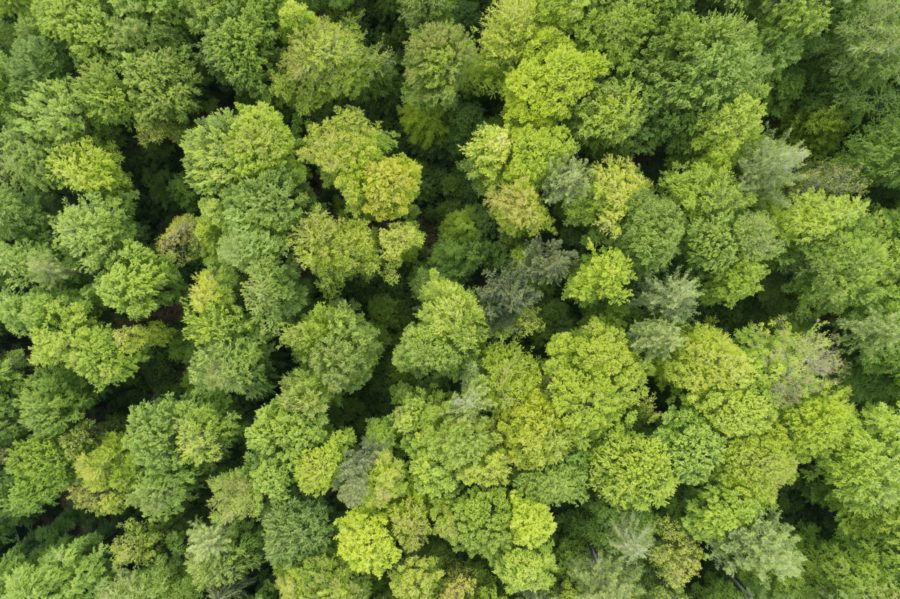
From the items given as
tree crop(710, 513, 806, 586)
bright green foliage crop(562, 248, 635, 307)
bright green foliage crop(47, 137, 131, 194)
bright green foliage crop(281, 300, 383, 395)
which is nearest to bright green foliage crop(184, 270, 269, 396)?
bright green foliage crop(281, 300, 383, 395)

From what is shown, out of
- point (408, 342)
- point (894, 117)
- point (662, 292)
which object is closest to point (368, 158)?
point (408, 342)

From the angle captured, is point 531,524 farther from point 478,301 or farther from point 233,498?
point 233,498

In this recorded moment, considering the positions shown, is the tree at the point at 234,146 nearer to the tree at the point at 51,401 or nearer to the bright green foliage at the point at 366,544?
the tree at the point at 51,401

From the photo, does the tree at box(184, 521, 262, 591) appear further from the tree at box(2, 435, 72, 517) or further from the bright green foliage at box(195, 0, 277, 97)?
the bright green foliage at box(195, 0, 277, 97)

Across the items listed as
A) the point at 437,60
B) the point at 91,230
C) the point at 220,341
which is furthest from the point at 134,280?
the point at 437,60

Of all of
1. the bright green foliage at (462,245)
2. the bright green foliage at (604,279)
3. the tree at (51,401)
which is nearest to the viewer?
the bright green foliage at (604,279)

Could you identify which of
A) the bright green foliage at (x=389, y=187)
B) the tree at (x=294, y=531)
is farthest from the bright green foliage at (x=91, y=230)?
the tree at (x=294, y=531)
